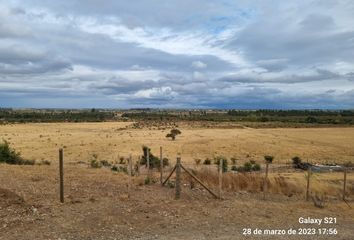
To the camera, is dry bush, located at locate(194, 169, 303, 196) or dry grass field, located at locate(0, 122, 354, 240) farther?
dry bush, located at locate(194, 169, 303, 196)

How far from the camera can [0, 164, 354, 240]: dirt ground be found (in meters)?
11.6

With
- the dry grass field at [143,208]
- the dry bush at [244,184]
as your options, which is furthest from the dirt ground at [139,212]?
the dry bush at [244,184]

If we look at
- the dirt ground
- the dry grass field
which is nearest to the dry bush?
the dry grass field

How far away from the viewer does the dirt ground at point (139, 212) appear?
11633 millimetres

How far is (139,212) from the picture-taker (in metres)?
13.6

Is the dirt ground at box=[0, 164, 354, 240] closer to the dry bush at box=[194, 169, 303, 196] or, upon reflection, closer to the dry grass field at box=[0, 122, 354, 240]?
the dry grass field at box=[0, 122, 354, 240]

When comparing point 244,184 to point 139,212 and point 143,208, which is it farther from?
point 139,212

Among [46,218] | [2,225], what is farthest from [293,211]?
[2,225]

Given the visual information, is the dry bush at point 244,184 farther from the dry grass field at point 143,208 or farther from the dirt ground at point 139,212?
the dirt ground at point 139,212

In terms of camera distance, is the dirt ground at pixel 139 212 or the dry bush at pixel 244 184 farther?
the dry bush at pixel 244 184

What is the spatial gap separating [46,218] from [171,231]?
3.45 metres

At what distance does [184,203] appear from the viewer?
15141mm

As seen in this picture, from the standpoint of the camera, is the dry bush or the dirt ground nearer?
the dirt ground

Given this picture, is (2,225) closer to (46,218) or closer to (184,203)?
(46,218)
